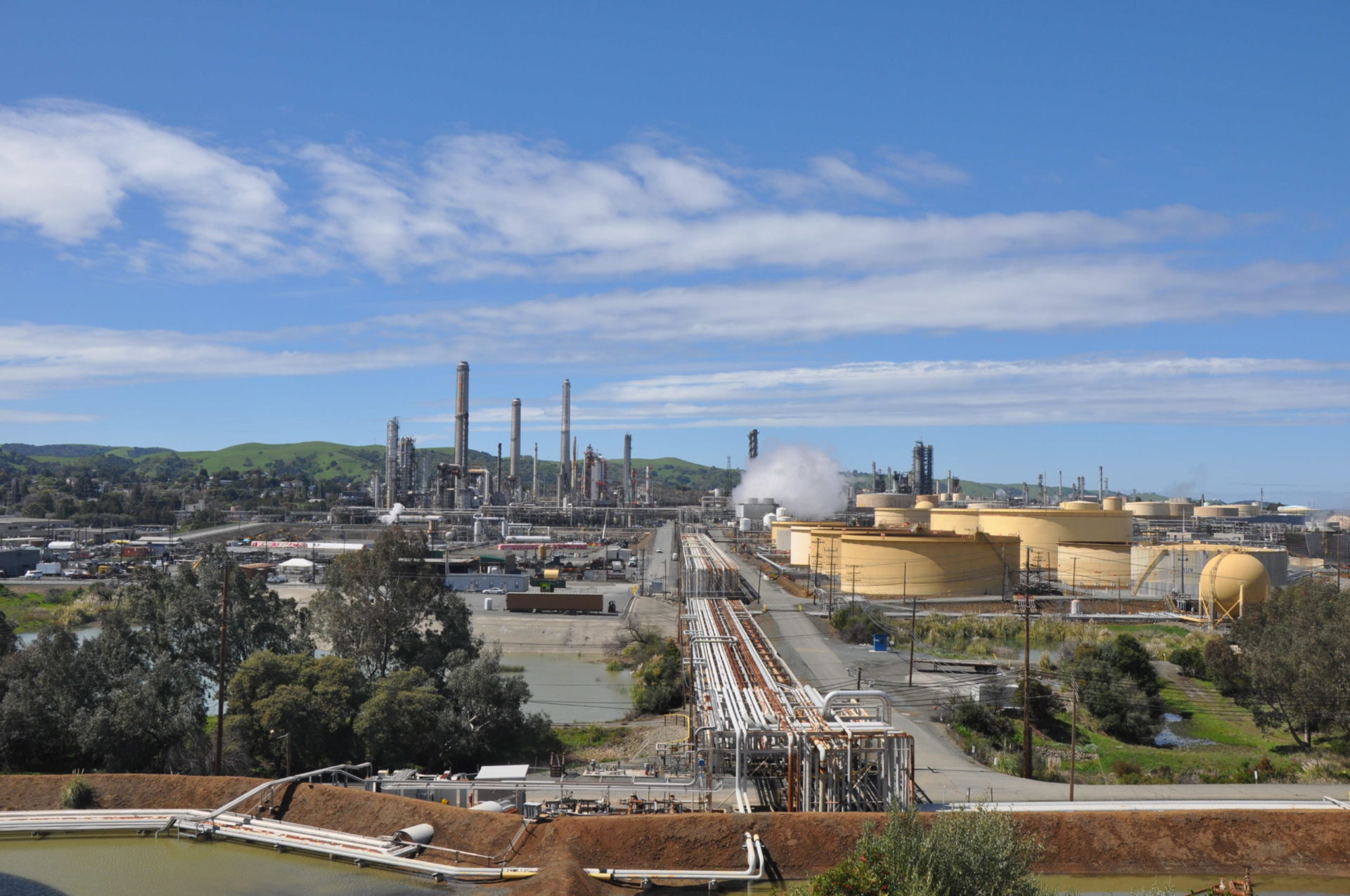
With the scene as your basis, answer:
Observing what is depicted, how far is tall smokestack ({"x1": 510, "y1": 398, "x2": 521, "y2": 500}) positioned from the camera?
277ft

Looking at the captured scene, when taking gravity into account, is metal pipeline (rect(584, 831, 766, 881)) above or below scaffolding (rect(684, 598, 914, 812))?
below

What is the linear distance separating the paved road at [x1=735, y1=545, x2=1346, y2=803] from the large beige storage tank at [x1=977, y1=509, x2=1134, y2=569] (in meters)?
16.6

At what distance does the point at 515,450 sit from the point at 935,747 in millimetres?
72277

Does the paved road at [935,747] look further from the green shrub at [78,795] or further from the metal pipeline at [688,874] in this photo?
the green shrub at [78,795]

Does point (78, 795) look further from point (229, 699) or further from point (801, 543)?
point (801, 543)

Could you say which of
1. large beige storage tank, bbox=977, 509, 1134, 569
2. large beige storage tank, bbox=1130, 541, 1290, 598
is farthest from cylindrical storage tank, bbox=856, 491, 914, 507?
large beige storage tank, bbox=1130, 541, 1290, 598

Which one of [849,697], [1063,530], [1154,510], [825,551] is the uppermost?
[1154,510]

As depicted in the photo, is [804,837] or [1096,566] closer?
[804,837]

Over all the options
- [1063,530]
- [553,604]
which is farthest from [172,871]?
[1063,530]

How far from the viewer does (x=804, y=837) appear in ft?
36.8

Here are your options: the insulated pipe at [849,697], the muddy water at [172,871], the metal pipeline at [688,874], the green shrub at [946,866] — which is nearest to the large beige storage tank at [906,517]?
the insulated pipe at [849,697]

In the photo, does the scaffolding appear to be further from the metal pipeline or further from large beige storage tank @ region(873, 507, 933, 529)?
large beige storage tank @ region(873, 507, 933, 529)

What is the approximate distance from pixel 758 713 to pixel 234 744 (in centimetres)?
1008

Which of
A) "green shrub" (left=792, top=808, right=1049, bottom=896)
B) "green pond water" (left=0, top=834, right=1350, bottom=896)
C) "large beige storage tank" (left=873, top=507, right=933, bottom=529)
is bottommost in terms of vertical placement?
"green pond water" (left=0, top=834, right=1350, bottom=896)
